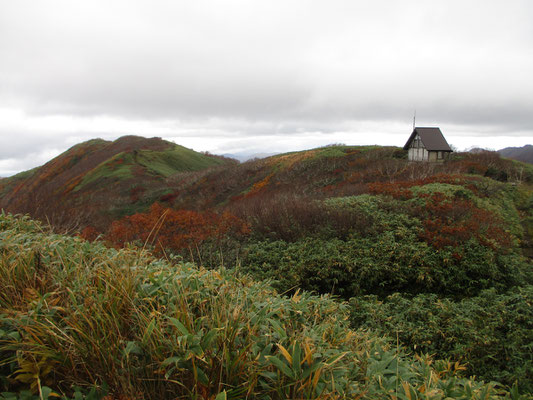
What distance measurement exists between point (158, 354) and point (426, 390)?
1750 millimetres

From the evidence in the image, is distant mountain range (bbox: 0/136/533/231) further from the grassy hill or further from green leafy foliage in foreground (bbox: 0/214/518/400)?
green leafy foliage in foreground (bbox: 0/214/518/400)

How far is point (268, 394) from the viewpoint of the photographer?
6.26ft

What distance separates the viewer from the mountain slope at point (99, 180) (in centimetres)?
2081

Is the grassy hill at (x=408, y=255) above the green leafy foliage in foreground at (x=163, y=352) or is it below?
below

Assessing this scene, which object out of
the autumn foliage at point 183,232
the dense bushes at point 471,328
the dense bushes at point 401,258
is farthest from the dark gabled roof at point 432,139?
the dense bushes at point 471,328

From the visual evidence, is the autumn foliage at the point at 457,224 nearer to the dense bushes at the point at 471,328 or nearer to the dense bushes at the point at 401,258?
the dense bushes at the point at 401,258

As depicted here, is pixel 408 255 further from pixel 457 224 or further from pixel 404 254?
pixel 457 224

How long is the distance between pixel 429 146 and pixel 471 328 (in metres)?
21.3

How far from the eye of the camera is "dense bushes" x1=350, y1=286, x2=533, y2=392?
4.44 metres

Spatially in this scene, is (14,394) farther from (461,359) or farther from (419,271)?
(419,271)

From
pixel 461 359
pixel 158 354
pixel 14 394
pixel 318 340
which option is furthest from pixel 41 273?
pixel 461 359

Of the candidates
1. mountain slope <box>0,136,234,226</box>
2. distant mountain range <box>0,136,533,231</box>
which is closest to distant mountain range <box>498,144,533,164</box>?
distant mountain range <box>0,136,533,231</box>

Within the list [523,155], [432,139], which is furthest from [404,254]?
[523,155]

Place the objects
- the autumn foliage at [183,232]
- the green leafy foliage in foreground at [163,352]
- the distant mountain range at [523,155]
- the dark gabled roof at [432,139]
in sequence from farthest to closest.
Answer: the distant mountain range at [523,155] < the dark gabled roof at [432,139] < the autumn foliage at [183,232] < the green leafy foliage in foreground at [163,352]
